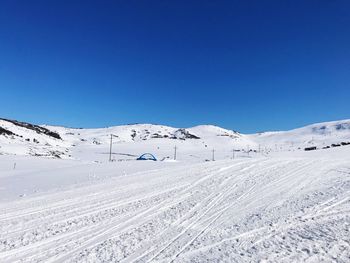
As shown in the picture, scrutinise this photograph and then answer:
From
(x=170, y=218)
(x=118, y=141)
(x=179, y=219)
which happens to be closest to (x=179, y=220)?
(x=179, y=219)

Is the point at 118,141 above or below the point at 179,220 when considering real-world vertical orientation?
above

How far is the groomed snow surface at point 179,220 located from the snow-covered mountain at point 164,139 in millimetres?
52120

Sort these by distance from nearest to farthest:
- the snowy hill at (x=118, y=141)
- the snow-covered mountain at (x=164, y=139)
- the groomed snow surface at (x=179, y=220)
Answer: the groomed snow surface at (x=179, y=220) → the snowy hill at (x=118, y=141) → the snow-covered mountain at (x=164, y=139)

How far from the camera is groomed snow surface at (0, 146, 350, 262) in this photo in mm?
6188

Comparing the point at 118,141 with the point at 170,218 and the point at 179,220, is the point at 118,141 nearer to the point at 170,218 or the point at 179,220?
the point at 170,218

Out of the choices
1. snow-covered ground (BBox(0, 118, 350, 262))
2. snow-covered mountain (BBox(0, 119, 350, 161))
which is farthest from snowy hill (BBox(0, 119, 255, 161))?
snow-covered ground (BBox(0, 118, 350, 262))

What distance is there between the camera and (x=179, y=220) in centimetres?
867

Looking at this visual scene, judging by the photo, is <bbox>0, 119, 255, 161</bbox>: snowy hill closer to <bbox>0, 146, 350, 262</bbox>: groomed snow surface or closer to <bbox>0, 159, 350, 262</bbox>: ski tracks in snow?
<bbox>0, 146, 350, 262</bbox>: groomed snow surface

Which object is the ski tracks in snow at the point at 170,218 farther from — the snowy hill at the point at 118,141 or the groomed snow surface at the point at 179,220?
the snowy hill at the point at 118,141

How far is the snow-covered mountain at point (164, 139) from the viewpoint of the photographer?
263ft

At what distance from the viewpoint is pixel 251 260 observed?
5.78 meters

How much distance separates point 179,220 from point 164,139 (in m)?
101

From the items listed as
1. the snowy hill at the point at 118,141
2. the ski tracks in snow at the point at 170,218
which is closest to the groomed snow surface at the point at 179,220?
the ski tracks in snow at the point at 170,218

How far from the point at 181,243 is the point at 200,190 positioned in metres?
6.09
